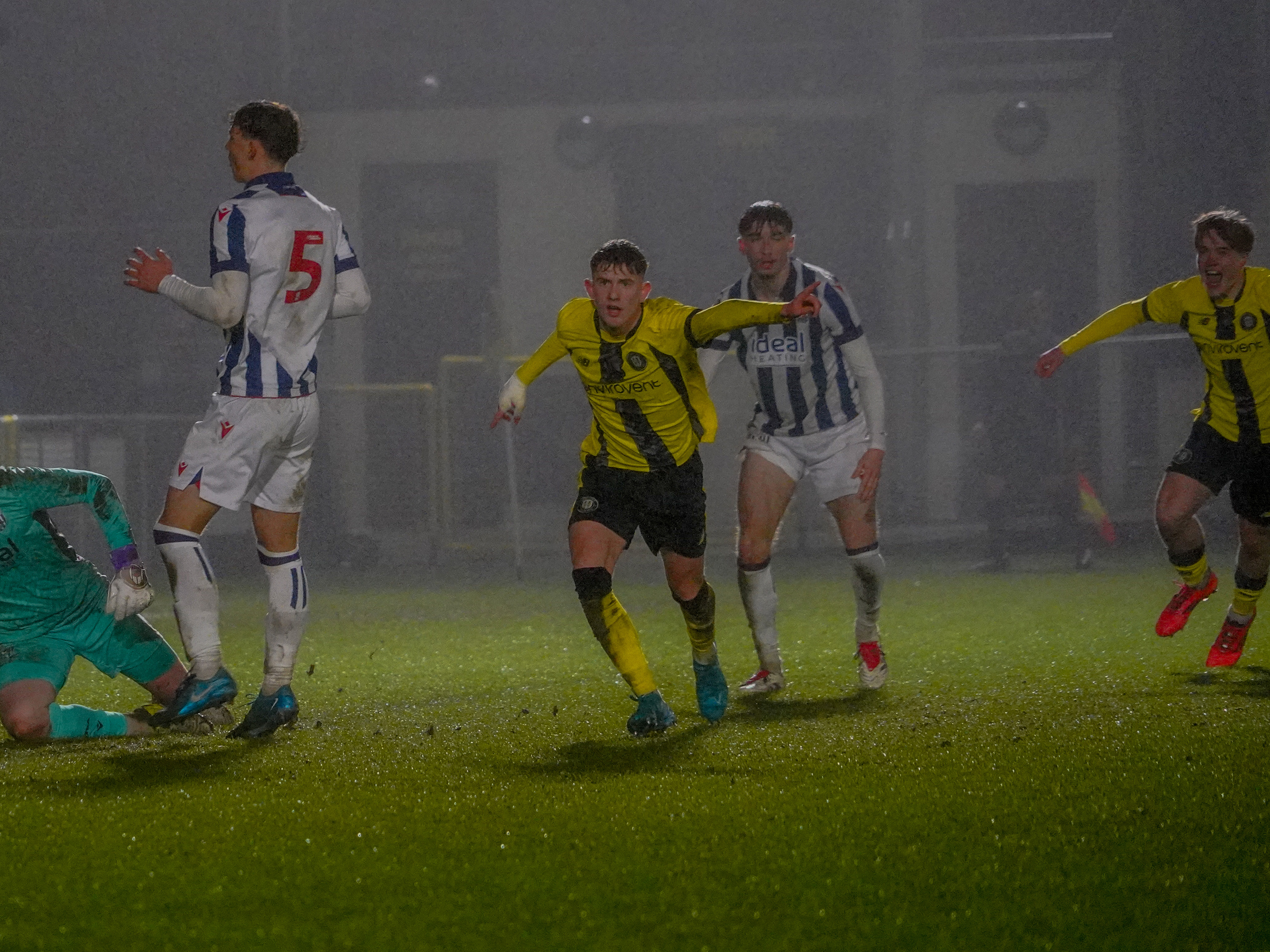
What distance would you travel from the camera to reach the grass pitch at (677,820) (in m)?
2.41

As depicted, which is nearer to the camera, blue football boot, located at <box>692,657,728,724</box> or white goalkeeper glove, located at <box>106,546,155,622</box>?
white goalkeeper glove, located at <box>106,546,155,622</box>

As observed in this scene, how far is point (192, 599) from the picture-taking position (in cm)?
409

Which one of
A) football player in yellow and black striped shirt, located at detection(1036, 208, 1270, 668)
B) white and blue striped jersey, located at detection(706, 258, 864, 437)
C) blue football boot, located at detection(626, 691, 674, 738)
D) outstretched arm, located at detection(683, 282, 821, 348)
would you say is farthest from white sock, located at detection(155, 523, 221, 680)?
football player in yellow and black striped shirt, located at detection(1036, 208, 1270, 668)

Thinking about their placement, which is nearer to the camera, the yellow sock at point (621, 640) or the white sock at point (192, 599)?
the white sock at point (192, 599)

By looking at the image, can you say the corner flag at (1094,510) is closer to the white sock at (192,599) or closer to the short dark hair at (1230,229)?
the short dark hair at (1230,229)

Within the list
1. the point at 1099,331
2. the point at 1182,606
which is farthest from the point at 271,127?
the point at 1182,606

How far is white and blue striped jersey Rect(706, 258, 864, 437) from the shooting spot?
17.3ft

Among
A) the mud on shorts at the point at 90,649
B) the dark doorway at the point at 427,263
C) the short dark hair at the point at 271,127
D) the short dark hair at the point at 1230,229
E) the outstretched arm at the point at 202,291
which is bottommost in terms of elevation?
the mud on shorts at the point at 90,649

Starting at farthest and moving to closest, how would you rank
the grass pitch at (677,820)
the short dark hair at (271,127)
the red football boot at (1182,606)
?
the red football boot at (1182,606), the short dark hair at (271,127), the grass pitch at (677,820)

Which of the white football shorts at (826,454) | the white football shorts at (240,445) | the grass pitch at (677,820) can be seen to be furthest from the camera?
the white football shorts at (826,454)

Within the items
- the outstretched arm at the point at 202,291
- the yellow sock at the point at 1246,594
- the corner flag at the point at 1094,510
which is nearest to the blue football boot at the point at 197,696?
the outstretched arm at the point at 202,291

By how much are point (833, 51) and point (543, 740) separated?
47.4 ft

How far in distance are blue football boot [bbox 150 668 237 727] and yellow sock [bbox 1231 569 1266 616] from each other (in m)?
3.72

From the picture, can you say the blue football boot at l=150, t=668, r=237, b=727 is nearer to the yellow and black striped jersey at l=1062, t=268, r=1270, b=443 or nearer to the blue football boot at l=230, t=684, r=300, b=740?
the blue football boot at l=230, t=684, r=300, b=740
